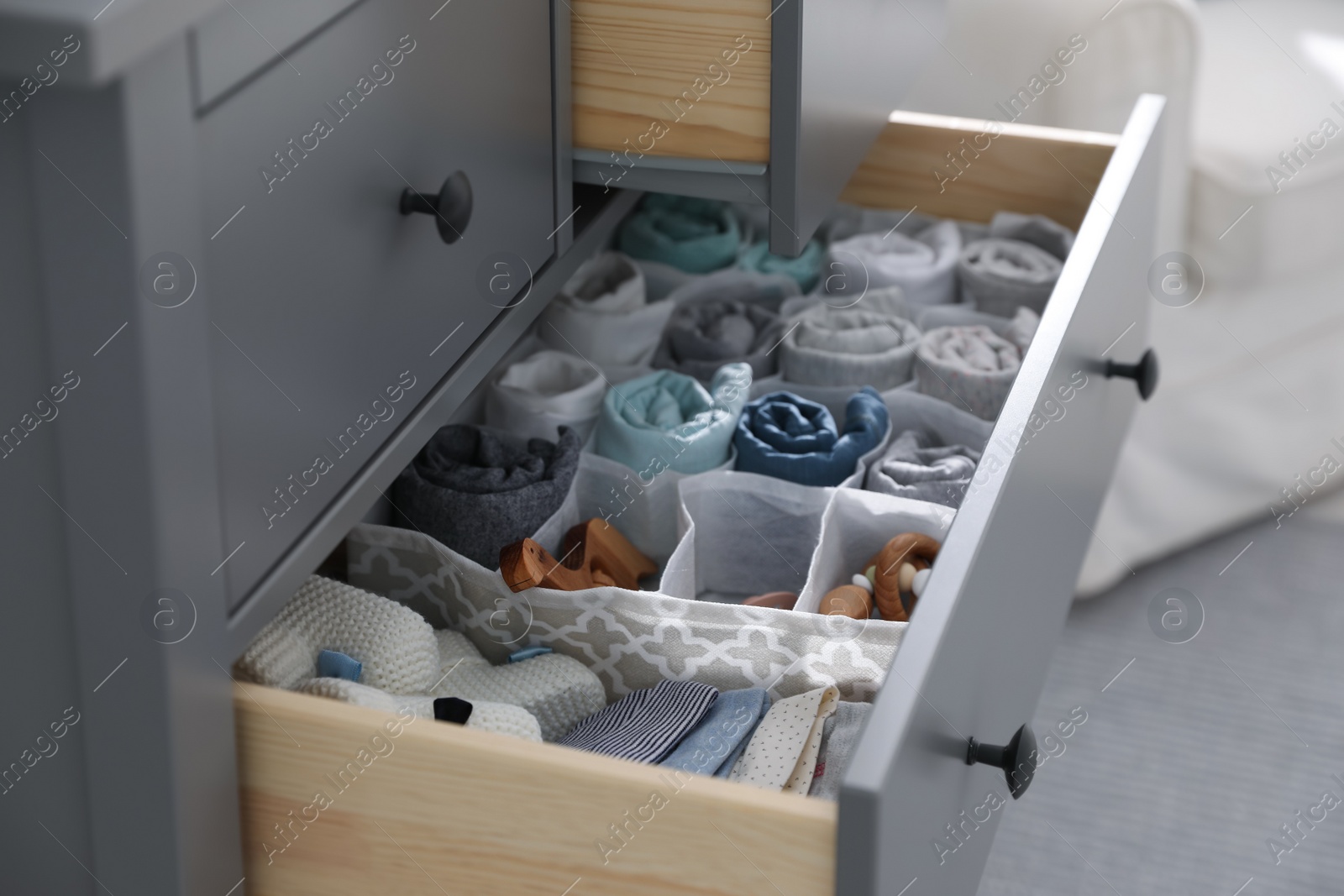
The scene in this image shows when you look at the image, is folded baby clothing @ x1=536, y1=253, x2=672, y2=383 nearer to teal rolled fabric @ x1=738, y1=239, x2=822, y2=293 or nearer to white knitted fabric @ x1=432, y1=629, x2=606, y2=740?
teal rolled fabric @ x1=738, y1=239, x2=822, y2=293

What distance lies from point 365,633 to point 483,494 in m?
0.17

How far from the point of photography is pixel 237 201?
20.4 inches

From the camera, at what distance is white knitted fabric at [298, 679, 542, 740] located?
0.68 meters

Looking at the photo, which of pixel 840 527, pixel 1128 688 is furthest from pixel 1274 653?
pixel 840 527

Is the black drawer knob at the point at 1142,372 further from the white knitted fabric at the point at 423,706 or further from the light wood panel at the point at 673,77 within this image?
the white knitted fabric at the point at 423,706

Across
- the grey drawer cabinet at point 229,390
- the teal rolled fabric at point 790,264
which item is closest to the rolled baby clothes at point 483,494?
the grey drawer cabinet at point 229,390

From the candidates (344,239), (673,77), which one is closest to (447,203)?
(344,239)

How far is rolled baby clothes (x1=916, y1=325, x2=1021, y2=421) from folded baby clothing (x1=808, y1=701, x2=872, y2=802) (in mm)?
391

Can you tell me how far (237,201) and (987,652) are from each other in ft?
1.43

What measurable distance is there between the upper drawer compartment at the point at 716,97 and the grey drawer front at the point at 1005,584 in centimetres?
19

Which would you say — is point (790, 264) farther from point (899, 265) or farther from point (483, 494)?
point (483, 494)

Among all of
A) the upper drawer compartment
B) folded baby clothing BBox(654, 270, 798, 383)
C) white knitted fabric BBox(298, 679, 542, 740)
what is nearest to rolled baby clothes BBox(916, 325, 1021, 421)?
folded baby clothing BBox(654, 270, 798, 383)

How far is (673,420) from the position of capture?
1.06m

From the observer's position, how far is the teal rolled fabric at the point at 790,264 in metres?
1.27
